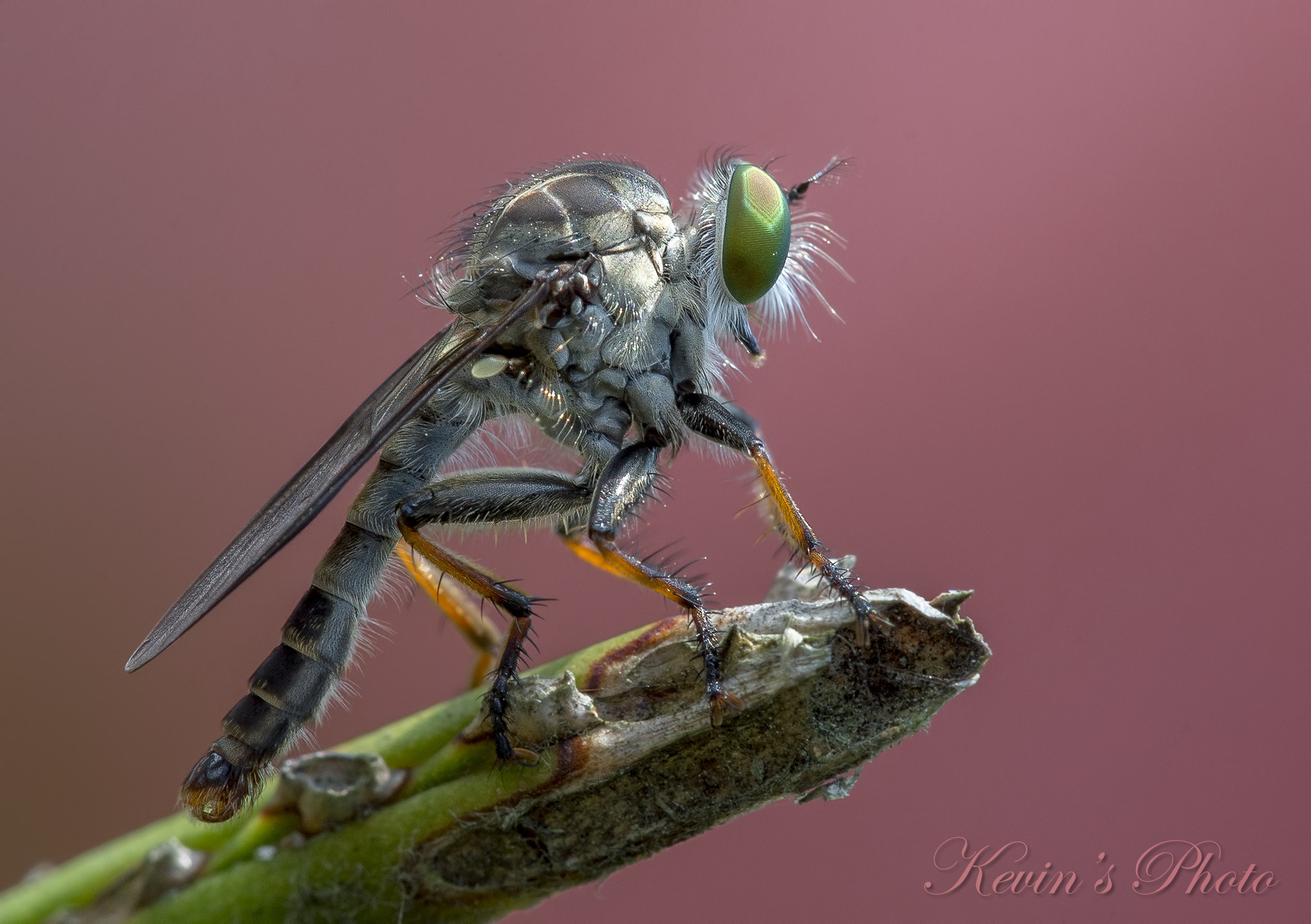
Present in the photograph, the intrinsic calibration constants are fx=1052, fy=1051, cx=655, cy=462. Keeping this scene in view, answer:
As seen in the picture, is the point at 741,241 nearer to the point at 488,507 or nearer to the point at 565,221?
the point at 565,221

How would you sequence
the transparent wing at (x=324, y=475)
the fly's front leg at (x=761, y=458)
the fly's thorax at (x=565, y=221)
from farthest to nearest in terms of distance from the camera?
the fly's thorax at (x=565, y=221), the fly's front leg at (x=761, y=458), the transparent wing at (x=324, y=475)

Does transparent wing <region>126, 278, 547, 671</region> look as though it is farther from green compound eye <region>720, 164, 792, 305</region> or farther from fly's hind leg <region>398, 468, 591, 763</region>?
green compound eye <region>720, 164, 792, 305</region>

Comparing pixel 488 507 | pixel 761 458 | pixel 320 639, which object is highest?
pixel 761 458

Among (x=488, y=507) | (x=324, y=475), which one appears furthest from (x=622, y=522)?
(x=324, y=475)

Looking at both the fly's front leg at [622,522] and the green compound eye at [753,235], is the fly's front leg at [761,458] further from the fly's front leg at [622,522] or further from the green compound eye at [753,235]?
the green compound eye at [753,235]

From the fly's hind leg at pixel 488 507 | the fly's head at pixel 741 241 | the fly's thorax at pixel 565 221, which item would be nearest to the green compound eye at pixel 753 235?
the fly's head at pixel 741 241

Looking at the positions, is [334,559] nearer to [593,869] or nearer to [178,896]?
[178,896]
